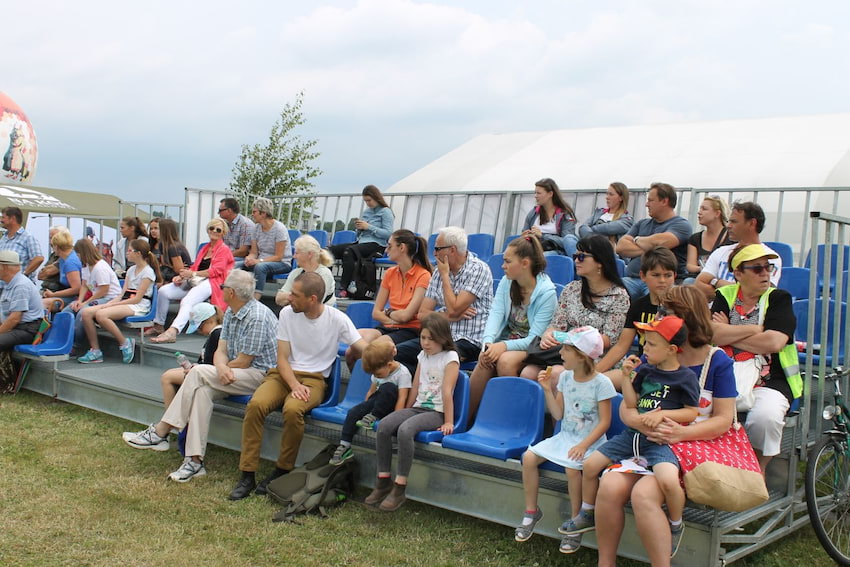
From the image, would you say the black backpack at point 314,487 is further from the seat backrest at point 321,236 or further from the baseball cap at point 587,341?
the seat backrest at point 321,236

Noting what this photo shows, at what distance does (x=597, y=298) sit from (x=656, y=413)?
1325 mm

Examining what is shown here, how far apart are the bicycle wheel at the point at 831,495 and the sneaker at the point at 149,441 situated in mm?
4145

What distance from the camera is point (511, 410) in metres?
4.71

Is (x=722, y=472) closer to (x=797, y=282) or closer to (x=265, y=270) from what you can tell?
(x=797, y=282)

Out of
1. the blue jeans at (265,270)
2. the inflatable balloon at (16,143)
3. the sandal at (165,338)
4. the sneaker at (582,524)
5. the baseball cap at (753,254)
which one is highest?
the inflatable balloon at (16,143)

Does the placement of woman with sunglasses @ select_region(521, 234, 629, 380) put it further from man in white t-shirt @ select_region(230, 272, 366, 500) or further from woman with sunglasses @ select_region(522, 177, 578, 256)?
woman with sunglasses @ select_region(522, 177, 578, 256)

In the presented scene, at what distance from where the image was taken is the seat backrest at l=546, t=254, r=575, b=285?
682 cm

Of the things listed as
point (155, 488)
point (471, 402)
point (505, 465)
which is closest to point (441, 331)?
point (471, 402)

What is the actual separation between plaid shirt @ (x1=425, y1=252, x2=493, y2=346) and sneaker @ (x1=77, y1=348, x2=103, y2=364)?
4129mm

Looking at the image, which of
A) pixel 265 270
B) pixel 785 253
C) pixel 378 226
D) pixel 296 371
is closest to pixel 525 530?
pixel 296 371

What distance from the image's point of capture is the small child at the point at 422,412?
15.3 ft

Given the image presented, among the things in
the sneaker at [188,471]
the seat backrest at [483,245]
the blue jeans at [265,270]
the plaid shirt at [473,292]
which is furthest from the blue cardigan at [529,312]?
the blue jeans at [265,270]

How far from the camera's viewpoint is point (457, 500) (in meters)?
4.63

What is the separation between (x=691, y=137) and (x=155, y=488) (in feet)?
53.7
